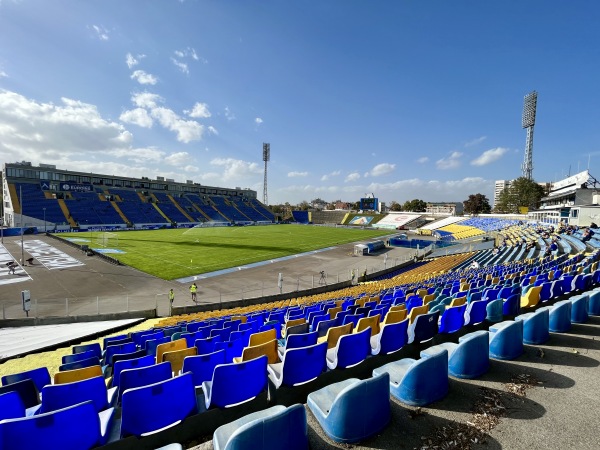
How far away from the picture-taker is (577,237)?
33.6 metres

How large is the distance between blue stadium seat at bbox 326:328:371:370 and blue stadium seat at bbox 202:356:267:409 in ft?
4.00

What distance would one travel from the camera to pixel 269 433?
2221 mm

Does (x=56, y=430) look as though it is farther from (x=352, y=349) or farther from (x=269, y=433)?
(x=352, y=349)

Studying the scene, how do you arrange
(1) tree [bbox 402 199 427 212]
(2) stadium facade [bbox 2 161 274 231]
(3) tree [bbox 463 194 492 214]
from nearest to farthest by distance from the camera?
(2) stadium facade [bbox 2 161 274 231] < (3) tree [bbox 463 194 492 214] < (1) tree [bbox 402 199 427 212]

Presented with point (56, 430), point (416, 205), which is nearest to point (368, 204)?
point (416, 205)

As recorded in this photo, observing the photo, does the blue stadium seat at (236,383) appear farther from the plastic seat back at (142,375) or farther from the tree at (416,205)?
the tree at (416,205)

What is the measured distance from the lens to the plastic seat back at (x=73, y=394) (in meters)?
3.11

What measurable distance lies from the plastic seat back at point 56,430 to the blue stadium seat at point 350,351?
2931mm

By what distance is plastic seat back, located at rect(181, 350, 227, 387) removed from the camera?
168 inches

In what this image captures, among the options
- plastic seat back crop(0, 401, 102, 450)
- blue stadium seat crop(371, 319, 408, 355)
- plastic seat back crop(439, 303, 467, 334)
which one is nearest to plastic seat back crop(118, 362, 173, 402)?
plastic seat back crop(0, 401, 102, 450)

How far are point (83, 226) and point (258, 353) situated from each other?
81.6 metres

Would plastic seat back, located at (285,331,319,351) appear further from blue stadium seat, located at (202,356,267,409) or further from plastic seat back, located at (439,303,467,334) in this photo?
plastic seat back, located at (439,303,467,334)

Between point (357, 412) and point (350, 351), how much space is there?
5.36ft

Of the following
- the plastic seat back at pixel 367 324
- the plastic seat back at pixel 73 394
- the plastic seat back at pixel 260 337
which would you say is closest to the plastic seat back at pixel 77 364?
the plastic seat back at pixel 73 394
